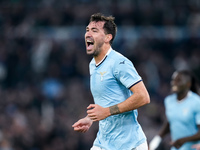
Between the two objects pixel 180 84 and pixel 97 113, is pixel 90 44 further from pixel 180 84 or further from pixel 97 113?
pixel 180 84

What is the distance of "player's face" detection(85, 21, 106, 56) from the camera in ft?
15.9

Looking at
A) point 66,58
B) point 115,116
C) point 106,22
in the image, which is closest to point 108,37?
point 106,22

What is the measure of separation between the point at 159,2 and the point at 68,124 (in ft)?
22.4

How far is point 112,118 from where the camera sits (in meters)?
4.71

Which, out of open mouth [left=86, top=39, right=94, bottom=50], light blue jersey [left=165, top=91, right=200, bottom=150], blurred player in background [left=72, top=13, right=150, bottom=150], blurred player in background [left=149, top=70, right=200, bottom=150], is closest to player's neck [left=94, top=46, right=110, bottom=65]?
blurred player in background [left=72, top=13, right=150, bottom=150]

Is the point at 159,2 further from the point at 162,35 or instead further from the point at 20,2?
the point at 20,2

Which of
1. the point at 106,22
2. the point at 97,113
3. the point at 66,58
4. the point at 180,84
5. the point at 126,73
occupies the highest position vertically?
the point at 106,22

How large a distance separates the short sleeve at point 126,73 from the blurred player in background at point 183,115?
80.7 inches

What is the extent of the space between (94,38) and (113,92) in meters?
0.63

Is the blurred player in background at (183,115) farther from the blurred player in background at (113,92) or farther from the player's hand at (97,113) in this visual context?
the player's hand at (97,113)

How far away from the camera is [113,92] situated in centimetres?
468

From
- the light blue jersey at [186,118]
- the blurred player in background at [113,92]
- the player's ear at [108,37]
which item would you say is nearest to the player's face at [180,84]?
the light blue jersey at [186,118]

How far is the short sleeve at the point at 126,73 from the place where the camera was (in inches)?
175

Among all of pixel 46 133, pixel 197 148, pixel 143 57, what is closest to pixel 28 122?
pixel 46 133
